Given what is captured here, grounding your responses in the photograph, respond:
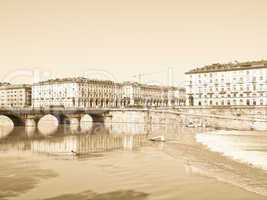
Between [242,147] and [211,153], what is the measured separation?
15.9ft

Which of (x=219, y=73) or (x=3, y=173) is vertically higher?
(x=219, y=73)

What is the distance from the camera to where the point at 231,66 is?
10006 centimetres

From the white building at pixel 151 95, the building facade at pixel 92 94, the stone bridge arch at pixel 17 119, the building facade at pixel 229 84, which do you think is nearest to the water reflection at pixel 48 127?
the stone bridge arch at pixel 17 119

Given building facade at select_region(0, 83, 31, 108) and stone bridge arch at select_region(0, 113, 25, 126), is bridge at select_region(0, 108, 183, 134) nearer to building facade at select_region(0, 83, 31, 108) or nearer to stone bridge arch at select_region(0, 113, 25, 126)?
stone bridge arch at select_region(0, 113, 25, 126)

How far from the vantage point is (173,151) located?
37.8 metres

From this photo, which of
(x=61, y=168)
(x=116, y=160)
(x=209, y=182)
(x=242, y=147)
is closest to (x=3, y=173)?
(x=61, y=168)

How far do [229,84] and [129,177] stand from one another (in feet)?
257

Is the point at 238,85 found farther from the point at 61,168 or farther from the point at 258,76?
the point at 61,168

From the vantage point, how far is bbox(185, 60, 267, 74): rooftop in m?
94.5

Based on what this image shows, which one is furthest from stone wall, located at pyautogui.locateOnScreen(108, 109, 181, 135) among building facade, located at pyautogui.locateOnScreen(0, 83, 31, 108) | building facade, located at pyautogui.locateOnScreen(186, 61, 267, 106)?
building facade, located at pyautogui.locateOnScreen(0, 83, 31, 108)

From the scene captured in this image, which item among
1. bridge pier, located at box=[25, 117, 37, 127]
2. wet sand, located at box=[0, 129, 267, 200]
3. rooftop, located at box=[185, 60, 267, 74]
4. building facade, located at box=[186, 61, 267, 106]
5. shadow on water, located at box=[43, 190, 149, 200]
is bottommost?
shadow on water, located at box=[43, 190, 149, 200]

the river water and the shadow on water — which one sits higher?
the river water

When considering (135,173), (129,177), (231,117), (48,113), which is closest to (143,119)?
(48,113)

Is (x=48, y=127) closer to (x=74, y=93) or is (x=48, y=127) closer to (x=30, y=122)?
(x=30, y=122)
